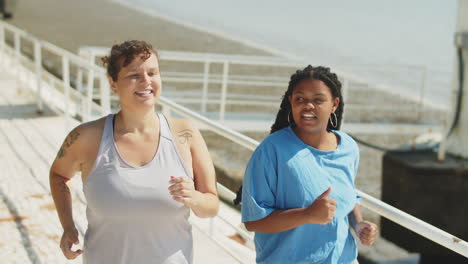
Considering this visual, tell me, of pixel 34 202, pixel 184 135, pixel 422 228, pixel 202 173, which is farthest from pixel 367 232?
pixel 34 202

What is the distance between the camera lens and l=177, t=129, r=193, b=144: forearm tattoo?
189 cm

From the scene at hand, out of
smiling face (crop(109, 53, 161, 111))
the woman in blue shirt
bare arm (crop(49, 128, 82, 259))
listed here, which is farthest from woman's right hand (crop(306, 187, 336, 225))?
bare arm (crop(49, 128, 82, 259))

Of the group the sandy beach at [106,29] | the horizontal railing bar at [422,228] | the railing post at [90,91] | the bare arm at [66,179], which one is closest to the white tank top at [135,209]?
the bare arm at [66,179]

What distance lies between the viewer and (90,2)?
6862cm

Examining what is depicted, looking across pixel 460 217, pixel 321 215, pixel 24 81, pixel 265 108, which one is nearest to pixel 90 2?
pixel 265 108

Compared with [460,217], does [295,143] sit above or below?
above

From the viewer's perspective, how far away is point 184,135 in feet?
6.22

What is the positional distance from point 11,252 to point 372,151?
13443mm

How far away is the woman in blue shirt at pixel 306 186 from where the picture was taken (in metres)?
1.75

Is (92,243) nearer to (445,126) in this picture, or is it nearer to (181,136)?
(181,136)

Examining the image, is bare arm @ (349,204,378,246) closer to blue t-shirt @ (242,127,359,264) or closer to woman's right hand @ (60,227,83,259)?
blue t-shirt @ (242,127,359,264)

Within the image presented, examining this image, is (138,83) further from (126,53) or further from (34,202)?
(34,202)

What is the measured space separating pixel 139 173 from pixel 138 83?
28 centimetres

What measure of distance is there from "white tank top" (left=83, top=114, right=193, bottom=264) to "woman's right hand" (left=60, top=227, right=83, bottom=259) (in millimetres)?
139
